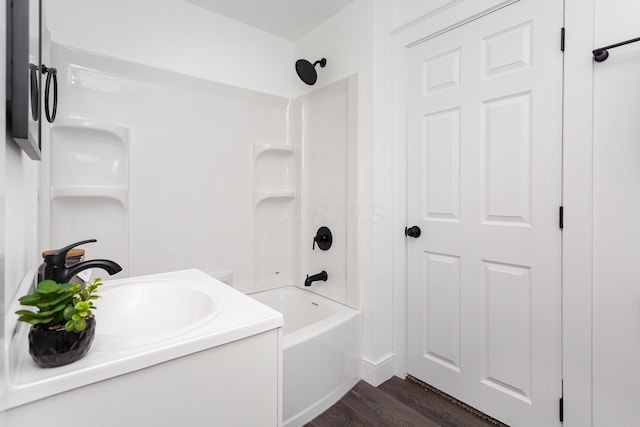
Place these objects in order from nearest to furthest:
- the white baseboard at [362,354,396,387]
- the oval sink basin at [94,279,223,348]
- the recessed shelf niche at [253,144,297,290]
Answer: the oval sink basin at [94,279,223,348] < the white baseboard at [362,354,396,387] < the recessed shelf niche at [253,144,297,290]

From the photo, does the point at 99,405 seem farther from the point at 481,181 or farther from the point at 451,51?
the point at 451,51

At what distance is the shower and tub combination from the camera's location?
1.63 metres

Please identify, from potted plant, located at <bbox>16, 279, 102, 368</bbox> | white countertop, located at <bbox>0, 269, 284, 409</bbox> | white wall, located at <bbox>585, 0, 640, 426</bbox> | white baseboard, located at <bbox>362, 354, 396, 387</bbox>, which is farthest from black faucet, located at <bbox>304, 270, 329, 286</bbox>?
potted plant, located at <bbox>16, 279, 102, 368</bbox>

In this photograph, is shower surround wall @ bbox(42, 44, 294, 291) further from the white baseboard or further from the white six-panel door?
the white six-panel door

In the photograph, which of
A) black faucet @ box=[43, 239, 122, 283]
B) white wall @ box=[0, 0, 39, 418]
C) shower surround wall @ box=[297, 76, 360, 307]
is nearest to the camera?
white wall @ box=[0, 0, 39, 418]

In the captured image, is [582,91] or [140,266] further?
[140,266]

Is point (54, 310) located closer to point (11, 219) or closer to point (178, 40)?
point (11, 219)

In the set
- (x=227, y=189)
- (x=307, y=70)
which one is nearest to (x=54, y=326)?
(x=227, y=189)

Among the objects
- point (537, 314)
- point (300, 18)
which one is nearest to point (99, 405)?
point (537, 314)

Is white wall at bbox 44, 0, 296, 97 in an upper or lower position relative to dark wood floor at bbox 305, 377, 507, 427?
upper

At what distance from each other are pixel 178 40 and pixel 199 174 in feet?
2.71

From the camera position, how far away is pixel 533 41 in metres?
1.40

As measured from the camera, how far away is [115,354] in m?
0.65

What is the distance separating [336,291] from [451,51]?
160 centimetres
